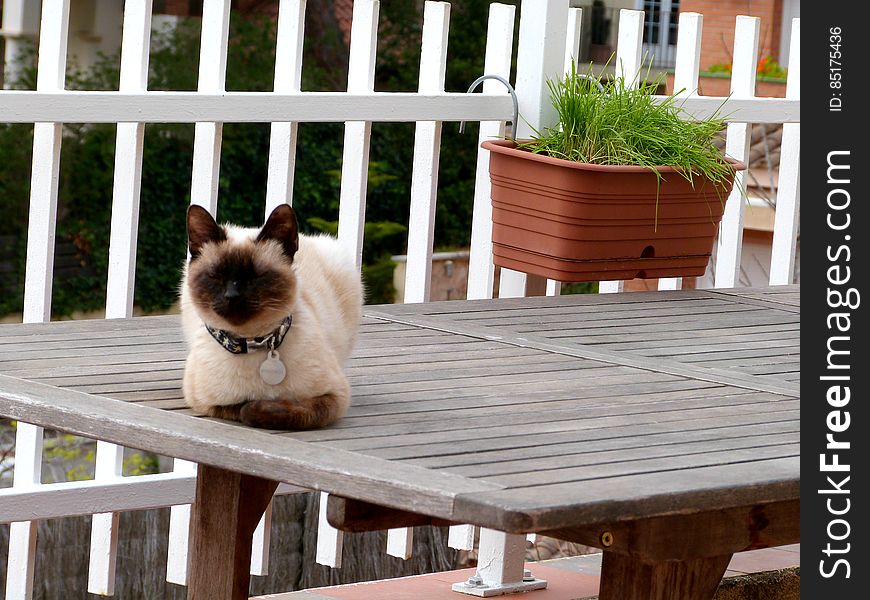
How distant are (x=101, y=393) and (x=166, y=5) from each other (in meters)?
12.6

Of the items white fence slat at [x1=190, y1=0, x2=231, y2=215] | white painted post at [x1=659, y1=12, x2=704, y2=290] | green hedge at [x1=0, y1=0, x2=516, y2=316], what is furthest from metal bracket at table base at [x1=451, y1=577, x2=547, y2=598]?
green hedge at [x1=0, y1=0, x2=516, y2=316]

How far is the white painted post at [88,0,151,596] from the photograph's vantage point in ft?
11.0

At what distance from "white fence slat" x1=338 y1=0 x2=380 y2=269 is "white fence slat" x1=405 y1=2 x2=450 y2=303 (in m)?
0.16

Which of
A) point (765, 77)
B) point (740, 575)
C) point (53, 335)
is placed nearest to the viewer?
point (53, 335)

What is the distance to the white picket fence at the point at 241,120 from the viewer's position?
3.31 m

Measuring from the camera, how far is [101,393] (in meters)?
2.19

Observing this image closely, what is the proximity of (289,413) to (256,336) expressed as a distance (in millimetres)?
123

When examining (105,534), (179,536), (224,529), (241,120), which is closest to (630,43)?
(241,120)

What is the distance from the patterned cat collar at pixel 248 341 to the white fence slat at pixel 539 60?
1.86 m

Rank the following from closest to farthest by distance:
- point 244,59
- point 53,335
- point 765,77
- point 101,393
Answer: point 101,393
point 53,335
point 765,77
point 244,59

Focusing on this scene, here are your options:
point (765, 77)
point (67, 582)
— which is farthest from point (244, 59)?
point (67, 582)
